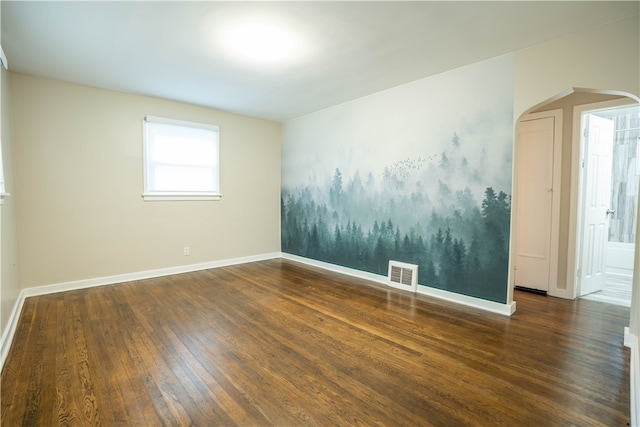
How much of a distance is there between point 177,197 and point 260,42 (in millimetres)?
2933

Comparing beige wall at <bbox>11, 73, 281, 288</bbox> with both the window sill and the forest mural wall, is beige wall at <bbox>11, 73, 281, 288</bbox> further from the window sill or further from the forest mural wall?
the forest mural wall

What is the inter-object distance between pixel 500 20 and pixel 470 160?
136 centimetres

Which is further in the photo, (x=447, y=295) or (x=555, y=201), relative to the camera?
(x=555, y=201)

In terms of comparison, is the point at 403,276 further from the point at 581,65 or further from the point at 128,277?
the point at 128,277

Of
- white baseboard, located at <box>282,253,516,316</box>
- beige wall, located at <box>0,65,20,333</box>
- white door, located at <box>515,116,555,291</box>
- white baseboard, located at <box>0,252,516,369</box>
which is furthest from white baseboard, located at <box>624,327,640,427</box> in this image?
beige wall, located at <box>0,65,20,333</box>

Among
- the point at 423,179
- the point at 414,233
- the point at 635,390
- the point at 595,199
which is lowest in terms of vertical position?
the point at 635,390

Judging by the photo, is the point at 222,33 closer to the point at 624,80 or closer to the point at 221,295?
the point at 221,295

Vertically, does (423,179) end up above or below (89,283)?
above

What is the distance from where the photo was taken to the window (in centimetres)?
448

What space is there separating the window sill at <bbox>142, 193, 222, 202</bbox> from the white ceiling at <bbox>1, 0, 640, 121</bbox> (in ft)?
4.93

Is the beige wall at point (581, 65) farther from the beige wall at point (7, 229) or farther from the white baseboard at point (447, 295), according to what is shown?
the beige wall at point (7, 229)

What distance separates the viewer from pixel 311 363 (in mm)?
2189

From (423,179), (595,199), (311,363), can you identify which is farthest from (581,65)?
(311,363)

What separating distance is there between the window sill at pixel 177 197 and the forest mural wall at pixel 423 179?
1.67m
